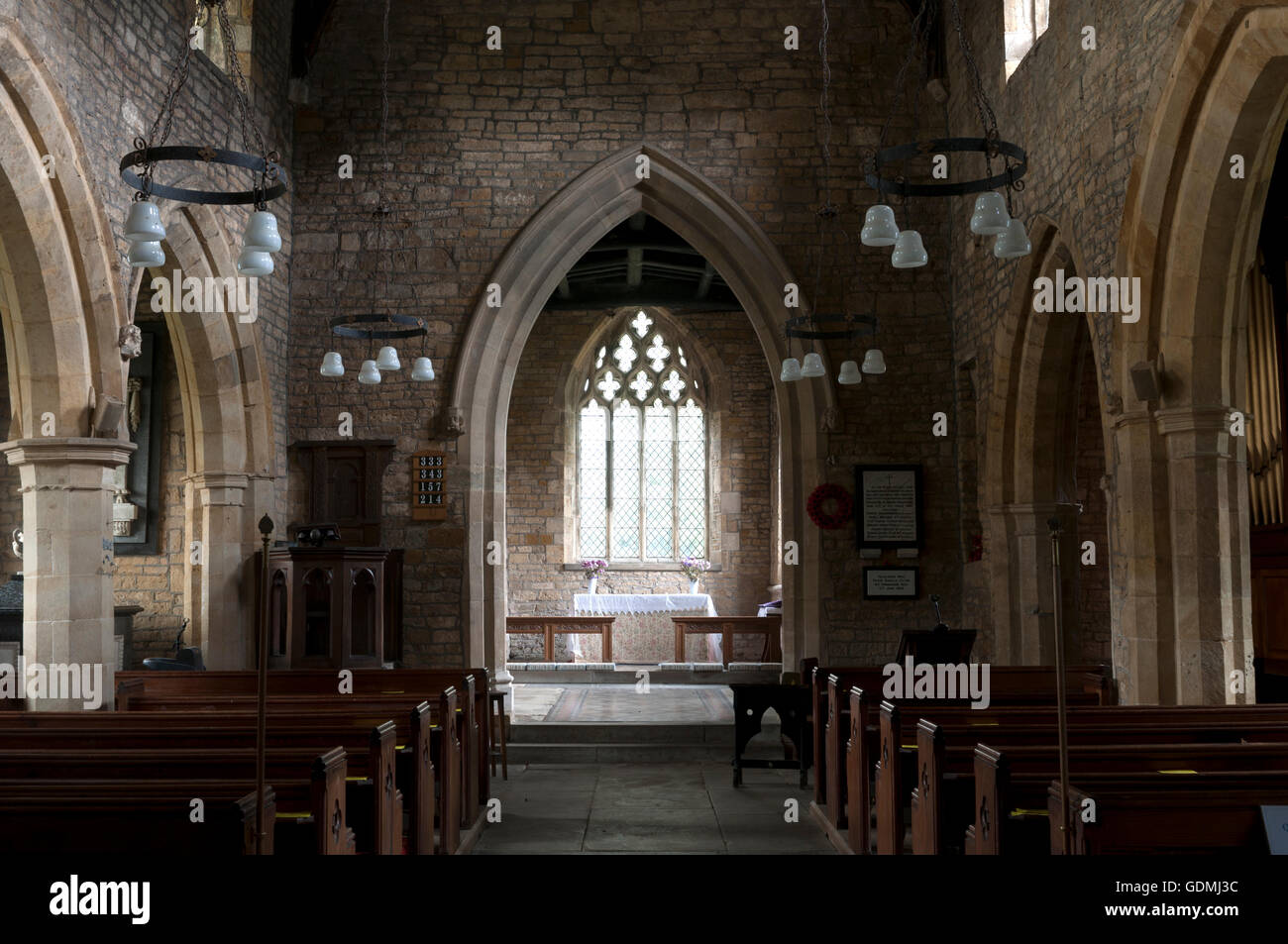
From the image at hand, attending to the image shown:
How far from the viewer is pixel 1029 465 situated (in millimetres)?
8695

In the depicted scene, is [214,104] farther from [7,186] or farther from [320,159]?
[7,186]

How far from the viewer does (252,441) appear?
9180mm

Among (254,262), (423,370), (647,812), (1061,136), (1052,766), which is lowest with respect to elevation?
(647,812)

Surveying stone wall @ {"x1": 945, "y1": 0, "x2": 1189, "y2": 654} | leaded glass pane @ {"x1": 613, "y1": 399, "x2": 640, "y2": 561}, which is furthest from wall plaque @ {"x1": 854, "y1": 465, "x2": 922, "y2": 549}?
leaded glass pane @ {"x1": 613, "y1": 399, "x2": 640, "y2": 561}

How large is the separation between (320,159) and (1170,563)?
7394 mm

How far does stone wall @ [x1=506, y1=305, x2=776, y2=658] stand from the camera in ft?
50.3

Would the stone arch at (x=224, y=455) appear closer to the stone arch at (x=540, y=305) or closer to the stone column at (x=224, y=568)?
the stone column at (x=224, y=568)

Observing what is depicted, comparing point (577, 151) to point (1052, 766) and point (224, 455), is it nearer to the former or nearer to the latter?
point (224, 455)

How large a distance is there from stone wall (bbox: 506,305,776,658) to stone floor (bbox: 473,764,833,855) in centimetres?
751

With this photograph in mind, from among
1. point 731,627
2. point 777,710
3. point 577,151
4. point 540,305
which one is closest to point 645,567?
point 731,627

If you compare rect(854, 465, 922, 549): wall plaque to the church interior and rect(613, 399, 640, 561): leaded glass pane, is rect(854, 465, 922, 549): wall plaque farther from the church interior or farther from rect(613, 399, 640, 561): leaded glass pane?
rect(613, 399, 640, 561): leaded glass pane

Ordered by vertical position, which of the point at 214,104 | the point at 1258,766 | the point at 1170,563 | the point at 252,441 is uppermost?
the point at 214,104

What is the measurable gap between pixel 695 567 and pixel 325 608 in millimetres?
7229
